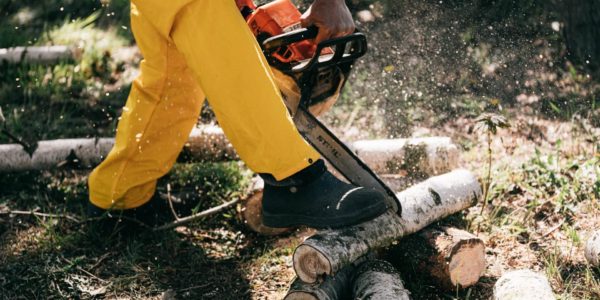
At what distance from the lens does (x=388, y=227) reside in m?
2.71

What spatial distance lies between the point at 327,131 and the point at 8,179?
1952 mm

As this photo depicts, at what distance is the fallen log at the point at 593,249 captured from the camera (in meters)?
2.75

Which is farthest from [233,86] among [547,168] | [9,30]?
[9,30]

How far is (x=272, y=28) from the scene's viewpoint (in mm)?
2859

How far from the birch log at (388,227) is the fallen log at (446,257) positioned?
0.24ft

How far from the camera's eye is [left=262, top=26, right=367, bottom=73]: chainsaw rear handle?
262cm

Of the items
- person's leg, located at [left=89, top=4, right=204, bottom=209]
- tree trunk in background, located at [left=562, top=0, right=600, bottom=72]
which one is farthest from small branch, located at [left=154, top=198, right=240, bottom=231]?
tree trunk in background, located at [left=562, top=0, right=600, bottom=72]

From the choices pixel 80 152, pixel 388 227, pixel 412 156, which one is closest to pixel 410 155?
pixel 412 156

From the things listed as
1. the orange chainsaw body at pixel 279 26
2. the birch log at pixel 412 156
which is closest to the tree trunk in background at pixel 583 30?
the birch log at pixel 412 156

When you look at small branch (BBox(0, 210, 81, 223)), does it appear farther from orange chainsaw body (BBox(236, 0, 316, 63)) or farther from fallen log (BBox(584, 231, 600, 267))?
fallen log (BBox(584, 231, 600, 267))

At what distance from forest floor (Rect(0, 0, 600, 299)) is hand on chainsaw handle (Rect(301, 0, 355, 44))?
3.29 feet

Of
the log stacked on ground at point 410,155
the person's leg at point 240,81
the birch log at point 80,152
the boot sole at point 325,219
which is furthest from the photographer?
the birch log at point 80,152

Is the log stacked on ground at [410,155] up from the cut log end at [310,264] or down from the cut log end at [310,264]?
down

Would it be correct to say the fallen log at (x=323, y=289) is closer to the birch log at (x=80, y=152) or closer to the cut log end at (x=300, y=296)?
the cut log end at (x=300, y=296)
